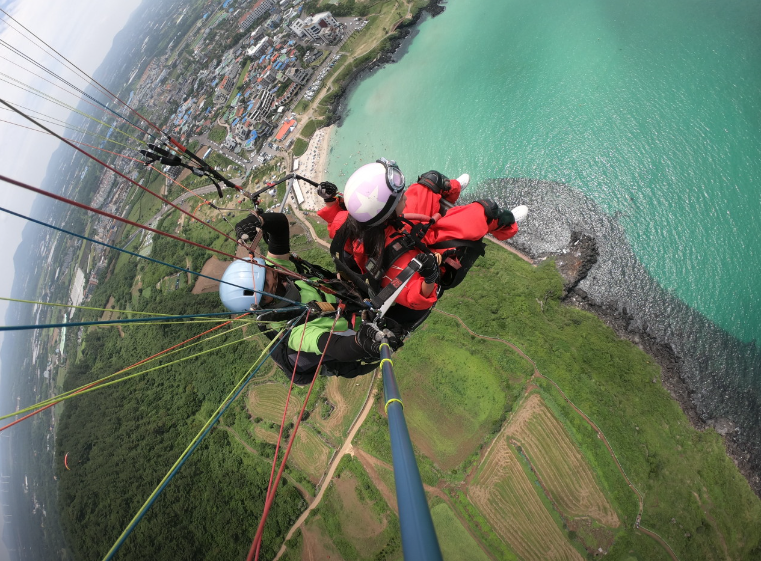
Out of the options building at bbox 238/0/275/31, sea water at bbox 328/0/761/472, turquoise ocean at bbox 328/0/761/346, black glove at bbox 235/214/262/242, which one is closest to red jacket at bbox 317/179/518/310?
black glove at bbox 235/214/262/242

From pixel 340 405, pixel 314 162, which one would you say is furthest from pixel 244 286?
pixel 314 162

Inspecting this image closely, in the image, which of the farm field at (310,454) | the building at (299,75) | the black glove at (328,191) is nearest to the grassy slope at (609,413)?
the farm field at (310,454)

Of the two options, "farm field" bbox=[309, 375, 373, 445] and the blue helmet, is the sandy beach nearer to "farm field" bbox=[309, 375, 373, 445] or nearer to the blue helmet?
"farm field" bbox=[309, 375, 373, 445]

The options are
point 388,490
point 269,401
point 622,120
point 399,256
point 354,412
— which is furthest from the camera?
point 269,401

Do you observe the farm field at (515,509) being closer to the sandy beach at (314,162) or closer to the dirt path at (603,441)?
the dirt path at (603,441)

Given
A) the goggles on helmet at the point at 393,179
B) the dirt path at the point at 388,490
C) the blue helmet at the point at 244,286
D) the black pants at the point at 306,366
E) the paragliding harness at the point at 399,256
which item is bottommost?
the dirt path at the point at 388,490

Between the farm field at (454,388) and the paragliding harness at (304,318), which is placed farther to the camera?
the farm field at (454,388)

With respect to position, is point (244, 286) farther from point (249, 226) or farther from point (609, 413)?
point (609, 413)
